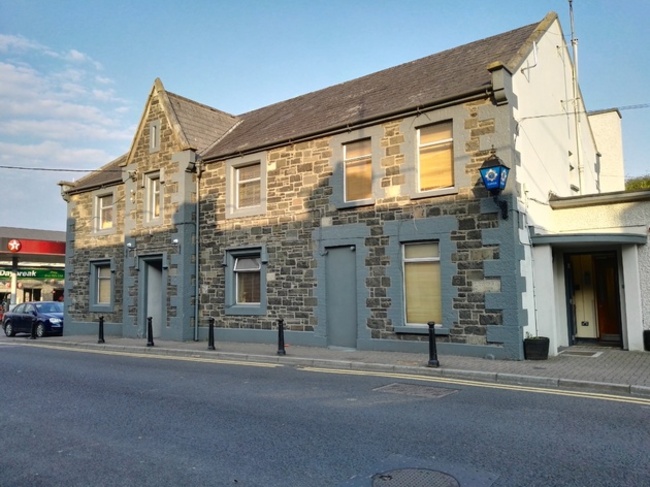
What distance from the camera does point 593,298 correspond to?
47.0 ft

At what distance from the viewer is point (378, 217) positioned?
13.5 metres

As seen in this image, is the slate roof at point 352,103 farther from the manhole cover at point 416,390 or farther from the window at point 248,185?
the manhole cover at point 416,390

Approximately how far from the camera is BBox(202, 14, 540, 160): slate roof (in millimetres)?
13305

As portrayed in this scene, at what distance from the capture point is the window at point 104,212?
839 inches

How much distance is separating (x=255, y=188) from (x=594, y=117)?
1581cm

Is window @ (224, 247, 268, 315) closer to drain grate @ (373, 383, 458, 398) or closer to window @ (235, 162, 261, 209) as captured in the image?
window @ (235, 162, 261, 209)

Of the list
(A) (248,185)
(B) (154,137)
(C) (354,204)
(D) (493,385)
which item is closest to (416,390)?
(D) (493,385)

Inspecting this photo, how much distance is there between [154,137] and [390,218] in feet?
34.6

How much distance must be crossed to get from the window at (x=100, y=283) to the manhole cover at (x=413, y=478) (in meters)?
18.5

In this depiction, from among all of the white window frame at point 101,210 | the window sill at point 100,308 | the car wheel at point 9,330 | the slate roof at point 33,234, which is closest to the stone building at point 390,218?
the window sill at point 100,308

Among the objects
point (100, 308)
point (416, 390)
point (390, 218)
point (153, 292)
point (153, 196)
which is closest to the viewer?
point (416, 390)

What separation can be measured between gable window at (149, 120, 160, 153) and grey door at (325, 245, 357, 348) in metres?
8.75

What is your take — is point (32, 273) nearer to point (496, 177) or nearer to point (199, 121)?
point (199, 121)

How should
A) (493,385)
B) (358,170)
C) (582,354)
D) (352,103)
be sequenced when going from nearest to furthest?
(493,385), (582,354), (358,170), (352,103)
